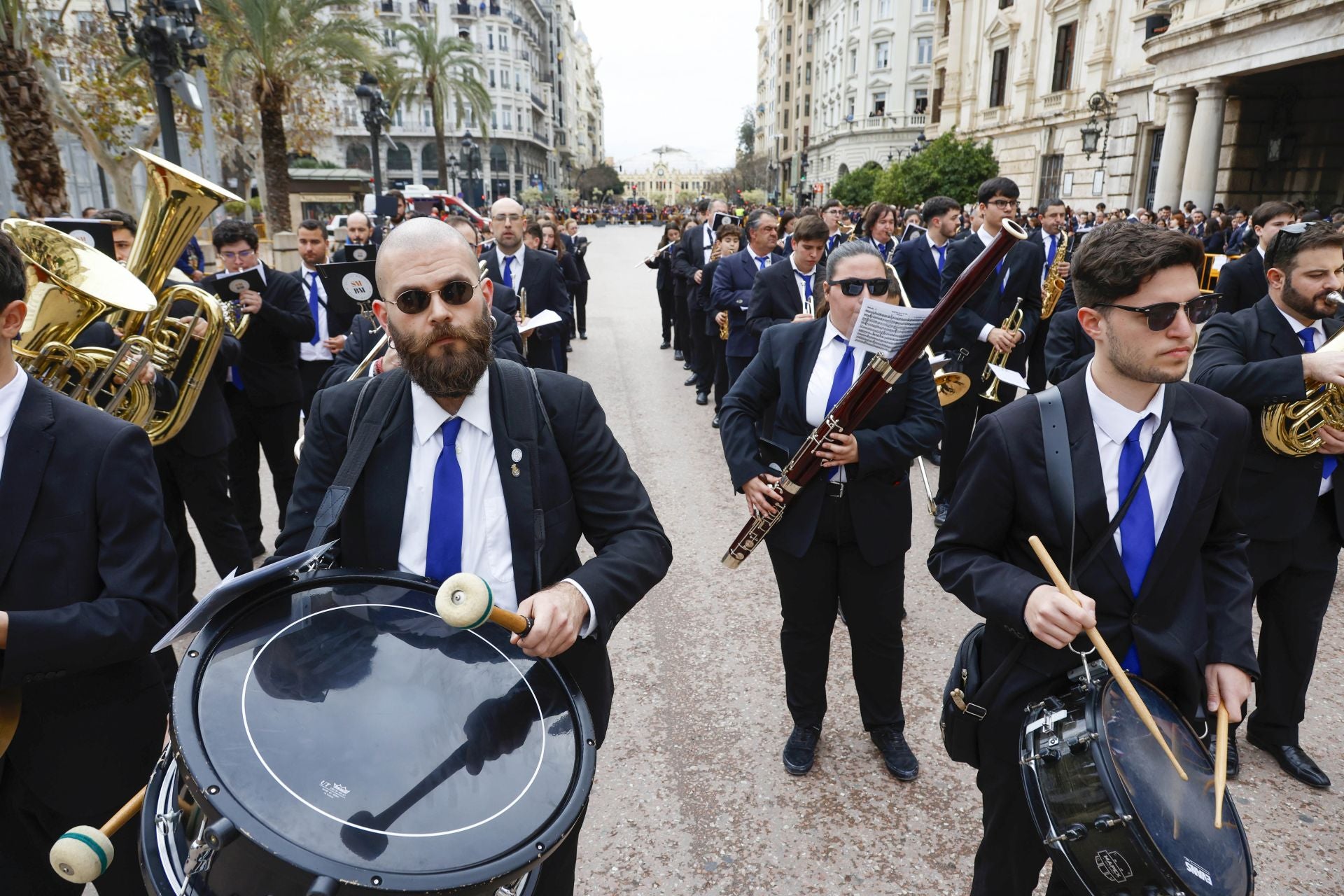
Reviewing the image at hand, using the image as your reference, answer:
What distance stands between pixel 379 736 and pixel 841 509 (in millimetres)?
2366

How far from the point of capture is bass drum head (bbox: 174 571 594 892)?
1.34 meters

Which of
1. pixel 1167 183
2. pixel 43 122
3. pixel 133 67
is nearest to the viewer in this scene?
pixel 43 122

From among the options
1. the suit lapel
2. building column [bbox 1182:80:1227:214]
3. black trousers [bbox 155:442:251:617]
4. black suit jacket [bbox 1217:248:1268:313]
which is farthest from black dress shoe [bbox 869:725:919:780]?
building column [bbox 1182:80:1227:214]

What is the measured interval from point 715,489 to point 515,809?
19.8 feet

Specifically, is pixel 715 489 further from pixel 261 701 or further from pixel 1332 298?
pixel 261 701

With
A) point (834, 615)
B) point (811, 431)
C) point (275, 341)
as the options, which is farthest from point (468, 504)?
point (275, 341)

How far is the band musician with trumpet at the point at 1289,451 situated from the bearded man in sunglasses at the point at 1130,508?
122 centimetres

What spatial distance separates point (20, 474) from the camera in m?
1.91

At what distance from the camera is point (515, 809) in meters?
1.48

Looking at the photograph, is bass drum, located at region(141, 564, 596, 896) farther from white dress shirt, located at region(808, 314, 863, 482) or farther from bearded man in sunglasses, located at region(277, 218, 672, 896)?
white dress shirt, located at region(808, 314, 863, 482)

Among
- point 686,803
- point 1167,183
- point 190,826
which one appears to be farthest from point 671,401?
point 1167,183

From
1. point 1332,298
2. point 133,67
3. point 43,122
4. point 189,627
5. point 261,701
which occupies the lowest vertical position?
point 261,701

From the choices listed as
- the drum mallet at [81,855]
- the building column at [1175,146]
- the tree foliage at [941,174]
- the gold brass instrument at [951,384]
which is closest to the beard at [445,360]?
the drum mallet at [81,855]

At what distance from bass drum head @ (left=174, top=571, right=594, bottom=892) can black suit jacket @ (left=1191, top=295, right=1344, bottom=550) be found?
2995 mm
